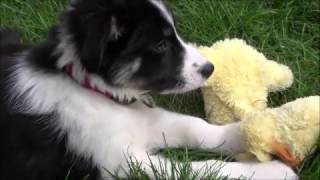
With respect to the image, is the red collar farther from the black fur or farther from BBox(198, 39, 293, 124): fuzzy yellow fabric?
BBox(198, 39, 293, 124): fuzzy yellow fabric

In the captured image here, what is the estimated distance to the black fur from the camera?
3225 millimetres

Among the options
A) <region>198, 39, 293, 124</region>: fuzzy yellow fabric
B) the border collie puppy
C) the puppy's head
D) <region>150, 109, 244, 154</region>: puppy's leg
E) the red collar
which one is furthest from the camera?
<region>198, 39, 293, 124</region>: fuzzy yellow fabric

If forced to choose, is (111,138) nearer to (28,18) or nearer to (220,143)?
(220,143)

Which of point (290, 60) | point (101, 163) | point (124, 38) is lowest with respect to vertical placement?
point (290, 60)

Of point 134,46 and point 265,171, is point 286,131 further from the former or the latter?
point 134,46

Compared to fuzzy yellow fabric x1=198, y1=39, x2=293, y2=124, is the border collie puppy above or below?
above

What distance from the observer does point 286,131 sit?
3.34 m

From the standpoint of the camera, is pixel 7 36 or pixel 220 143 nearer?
pixel 220 143

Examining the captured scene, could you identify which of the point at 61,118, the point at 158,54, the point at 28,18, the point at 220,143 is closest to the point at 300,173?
the point at 220,143

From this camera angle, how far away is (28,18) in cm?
510

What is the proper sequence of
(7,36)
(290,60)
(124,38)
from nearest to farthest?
1. (124,38)
2. (7,36)
3. (290,60)

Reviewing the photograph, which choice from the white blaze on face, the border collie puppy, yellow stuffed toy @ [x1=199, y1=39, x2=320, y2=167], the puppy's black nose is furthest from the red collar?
yellow stuffed toy @ [x1=199, y1=39, x2=320, y2=167]

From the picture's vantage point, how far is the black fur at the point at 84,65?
127 inches

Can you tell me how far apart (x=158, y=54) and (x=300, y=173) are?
3.22ft
